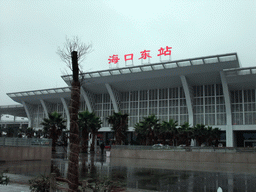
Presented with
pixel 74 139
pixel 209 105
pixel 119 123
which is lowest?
pixel 74 139

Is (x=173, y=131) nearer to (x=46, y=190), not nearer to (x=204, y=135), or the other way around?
(x=204, y=135)

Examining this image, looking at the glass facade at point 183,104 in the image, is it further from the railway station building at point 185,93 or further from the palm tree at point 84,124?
the palm tree at point 84,124

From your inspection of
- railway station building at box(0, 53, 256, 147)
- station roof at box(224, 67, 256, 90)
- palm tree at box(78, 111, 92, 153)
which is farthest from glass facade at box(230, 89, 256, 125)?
palm tree at box(78, 111, 92, 153)

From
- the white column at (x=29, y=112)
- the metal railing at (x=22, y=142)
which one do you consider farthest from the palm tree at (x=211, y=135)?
the white column at (x=29, y=112)

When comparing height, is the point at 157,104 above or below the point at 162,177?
above

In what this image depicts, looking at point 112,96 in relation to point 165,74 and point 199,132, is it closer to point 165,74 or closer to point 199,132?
point 165,74

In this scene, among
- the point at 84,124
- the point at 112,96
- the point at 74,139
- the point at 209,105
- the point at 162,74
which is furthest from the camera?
the point at 112,96

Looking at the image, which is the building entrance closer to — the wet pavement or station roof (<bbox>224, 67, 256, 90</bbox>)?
station roof (<bbox>224, 67, 256, 90</bbox>)

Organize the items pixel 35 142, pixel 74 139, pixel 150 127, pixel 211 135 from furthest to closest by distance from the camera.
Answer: pixel 211 135
pixel 150 127
pixel 35 142
pixel 74 139

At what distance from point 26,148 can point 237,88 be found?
42.5 m

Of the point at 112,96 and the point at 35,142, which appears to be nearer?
the point at 35,142

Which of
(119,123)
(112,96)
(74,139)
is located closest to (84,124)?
(119,123)

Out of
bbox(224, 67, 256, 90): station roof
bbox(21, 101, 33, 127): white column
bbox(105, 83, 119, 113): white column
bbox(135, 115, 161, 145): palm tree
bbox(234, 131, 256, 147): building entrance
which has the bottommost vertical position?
bbox(234, 131, 256, 147): building entrance

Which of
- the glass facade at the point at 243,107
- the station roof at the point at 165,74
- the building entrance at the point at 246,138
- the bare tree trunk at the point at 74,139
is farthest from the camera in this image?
the building entrance at the point at 246,138
